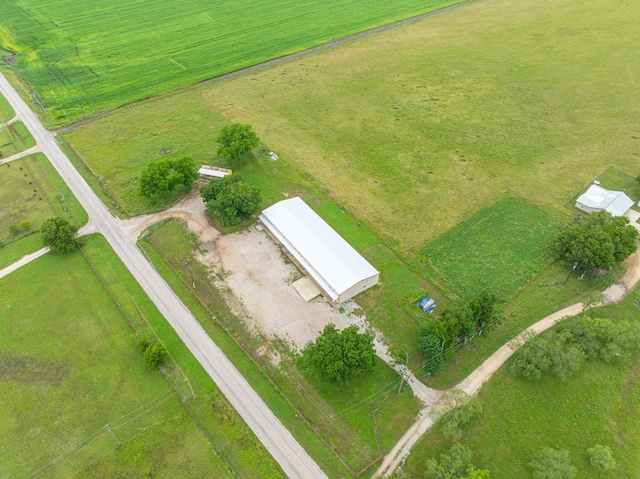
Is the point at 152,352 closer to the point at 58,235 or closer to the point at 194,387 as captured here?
the point at 194,387

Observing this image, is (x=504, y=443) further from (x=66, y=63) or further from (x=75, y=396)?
(x=66, y=63)

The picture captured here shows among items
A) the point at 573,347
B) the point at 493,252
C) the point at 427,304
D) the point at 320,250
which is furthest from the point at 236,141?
the point at 573,347

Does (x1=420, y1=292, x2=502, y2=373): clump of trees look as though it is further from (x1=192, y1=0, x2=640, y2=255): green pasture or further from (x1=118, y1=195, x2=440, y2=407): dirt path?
(x1=192, y1=0, x2=640, y2=255): green pasture

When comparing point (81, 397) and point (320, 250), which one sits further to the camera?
point (320, 250)

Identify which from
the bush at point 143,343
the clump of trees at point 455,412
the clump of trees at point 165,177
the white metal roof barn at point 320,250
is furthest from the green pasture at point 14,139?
the clump of trees at point 455,412

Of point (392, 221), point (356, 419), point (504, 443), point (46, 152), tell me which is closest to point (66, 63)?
point (46, 152)

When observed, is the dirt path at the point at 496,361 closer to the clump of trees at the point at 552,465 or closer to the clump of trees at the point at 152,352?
the clump of trees at the point at 552,465
